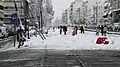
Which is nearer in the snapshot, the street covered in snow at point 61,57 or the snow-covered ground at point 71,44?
the street covered in snow at point 61,57

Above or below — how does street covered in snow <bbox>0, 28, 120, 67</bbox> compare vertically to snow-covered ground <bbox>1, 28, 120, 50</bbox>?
below

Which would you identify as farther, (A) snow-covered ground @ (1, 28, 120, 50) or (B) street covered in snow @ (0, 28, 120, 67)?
(A) snow-covered ground @ (1, 28, 120, 50)

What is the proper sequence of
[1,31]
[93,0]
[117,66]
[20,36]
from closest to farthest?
[117,66] < [20,36] < [1,31] < [93,0]

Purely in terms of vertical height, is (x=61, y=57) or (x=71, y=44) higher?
(x=71, y=44)

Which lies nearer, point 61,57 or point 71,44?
point 61,57

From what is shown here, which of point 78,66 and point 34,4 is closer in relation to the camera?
point 78,66

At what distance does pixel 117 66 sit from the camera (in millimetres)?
15383

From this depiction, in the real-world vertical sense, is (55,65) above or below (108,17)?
below

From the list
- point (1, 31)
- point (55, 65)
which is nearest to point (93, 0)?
point (1, 31)

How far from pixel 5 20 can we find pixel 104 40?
3723 inches

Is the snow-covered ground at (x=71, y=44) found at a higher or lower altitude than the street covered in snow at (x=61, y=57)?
higher

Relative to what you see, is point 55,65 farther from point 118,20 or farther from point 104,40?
point 118,20

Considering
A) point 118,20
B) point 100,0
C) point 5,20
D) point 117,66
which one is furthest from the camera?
point 100,0

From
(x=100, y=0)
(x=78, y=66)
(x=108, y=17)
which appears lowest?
(x=78, y=66)
